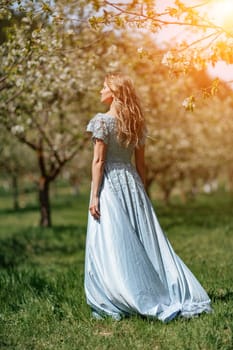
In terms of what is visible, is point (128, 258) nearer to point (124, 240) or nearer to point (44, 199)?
point (124, 240)

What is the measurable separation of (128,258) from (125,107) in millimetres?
1529

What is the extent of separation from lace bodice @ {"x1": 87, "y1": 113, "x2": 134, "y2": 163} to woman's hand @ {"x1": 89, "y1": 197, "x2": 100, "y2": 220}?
1.42 ft

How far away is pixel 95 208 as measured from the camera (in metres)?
6.49

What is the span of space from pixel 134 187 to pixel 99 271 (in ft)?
3.09

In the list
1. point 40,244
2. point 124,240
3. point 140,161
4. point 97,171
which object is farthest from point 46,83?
point 40,244

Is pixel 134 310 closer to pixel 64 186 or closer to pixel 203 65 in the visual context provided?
pixel 203 65

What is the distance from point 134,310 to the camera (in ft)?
20.4

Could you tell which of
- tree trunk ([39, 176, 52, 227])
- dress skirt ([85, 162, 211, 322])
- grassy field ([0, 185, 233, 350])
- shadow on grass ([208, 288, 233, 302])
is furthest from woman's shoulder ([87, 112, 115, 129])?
tree trunk ([39, 176, 52, 227])

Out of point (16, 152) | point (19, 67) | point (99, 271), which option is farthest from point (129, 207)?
point (16, 152)

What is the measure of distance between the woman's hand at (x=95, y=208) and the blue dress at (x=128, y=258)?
5 cm

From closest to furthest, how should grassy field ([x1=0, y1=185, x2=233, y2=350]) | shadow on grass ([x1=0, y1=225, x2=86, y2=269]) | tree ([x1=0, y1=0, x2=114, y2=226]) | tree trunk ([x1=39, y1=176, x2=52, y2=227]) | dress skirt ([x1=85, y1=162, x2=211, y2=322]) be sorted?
grassy field ([x1=0, y1=185, x2=233, y2=350]), dress skirt ([x1=85, y1=162, x2=211, y2=322]), tree ([x1=0, y1=0, x2=114, y2=226]), shadow on grass ([x1=0, y1=225, x2=86, y2=269]), tree trunk ([x1=39, y1=176, x2=52, y2=227])

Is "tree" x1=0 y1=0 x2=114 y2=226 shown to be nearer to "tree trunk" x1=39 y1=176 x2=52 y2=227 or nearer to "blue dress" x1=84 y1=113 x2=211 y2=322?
"tree trunk" x1=39 y1=176 x2=52 y2=227

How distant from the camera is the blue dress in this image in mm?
6250

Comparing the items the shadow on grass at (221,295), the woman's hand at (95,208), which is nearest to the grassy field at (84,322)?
the shadow on grass at (221,295)
